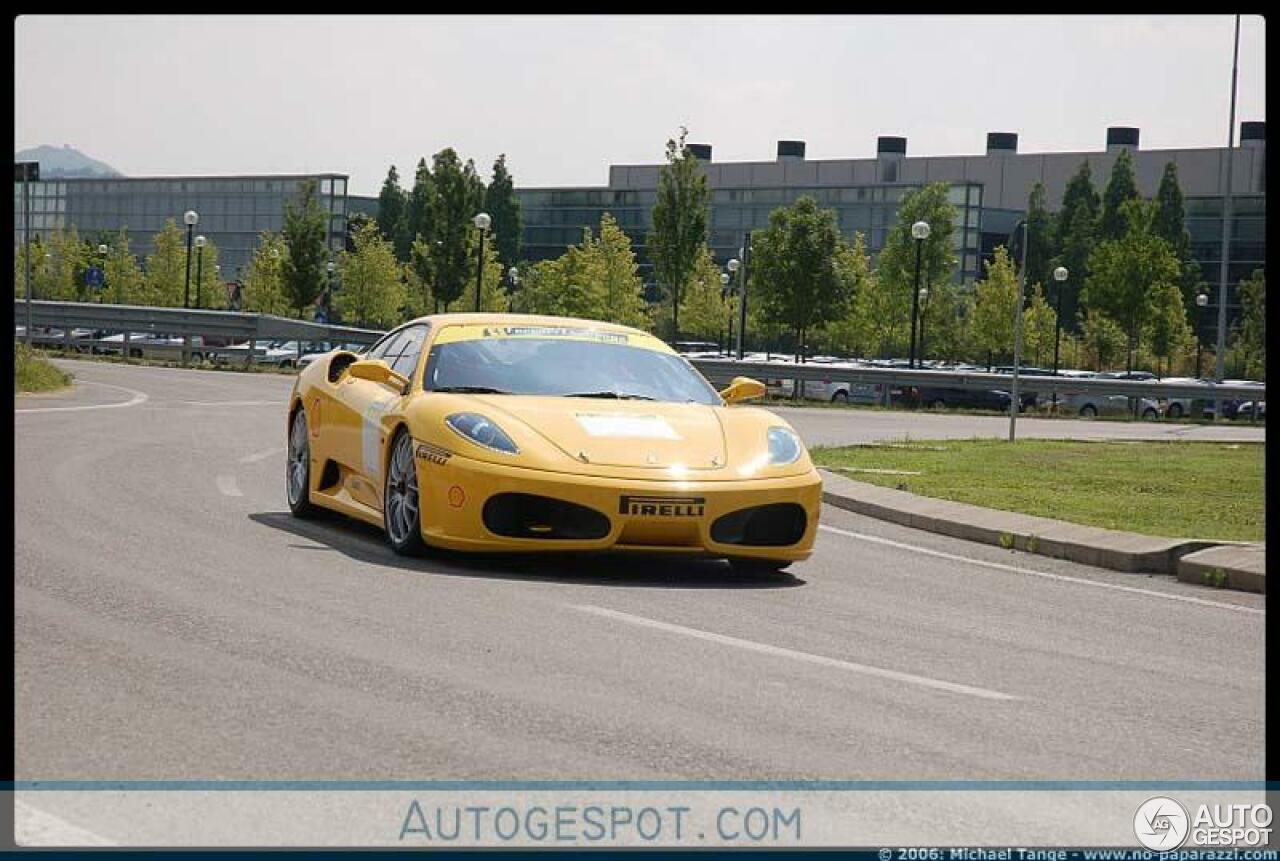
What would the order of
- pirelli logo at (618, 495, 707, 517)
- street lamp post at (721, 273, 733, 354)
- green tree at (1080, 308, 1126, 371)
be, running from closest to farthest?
pirelli logo at (618, 495, 707, 517) → green tree at (1080, 308, 1126, 371) → street lamp post at (721, 273, 733, 354)

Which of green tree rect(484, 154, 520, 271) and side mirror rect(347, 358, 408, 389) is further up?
green tree rect(484, 154, 520, 271)

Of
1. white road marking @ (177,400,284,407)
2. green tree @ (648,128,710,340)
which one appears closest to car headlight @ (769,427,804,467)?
white road marking @ (177,400,284,407)

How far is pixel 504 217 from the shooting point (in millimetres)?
124438

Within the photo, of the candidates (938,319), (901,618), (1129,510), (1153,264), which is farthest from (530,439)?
(938,319)

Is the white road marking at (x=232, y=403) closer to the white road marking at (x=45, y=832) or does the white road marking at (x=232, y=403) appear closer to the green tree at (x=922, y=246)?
the white road marking at (x=45, y=832)

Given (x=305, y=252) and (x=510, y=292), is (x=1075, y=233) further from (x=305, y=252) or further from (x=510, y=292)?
(x=305, y=252)

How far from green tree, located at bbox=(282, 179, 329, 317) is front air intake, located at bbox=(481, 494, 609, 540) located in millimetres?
72779

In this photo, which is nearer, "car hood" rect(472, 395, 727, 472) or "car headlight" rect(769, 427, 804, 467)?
"car hood" rect(472, 395, 727, 472)

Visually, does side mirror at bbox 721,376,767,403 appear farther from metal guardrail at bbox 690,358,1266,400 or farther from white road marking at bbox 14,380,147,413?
metal guardrail at bbox 690,358,1266,400

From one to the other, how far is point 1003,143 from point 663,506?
122 meters

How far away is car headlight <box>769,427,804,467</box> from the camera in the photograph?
997 cm

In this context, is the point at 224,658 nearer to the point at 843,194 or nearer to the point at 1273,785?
the point at 1273,785

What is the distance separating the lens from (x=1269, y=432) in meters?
5.18

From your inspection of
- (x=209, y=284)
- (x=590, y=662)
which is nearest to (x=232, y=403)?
(x=590, y=662)
